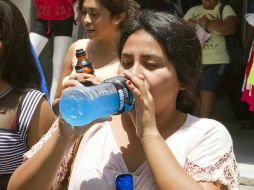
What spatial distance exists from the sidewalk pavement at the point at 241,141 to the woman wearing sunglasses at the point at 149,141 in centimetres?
269

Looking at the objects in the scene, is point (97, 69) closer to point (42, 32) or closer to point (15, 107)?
point (15, 107)

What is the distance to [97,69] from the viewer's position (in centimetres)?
302

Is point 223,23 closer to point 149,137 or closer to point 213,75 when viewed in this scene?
point 213,75

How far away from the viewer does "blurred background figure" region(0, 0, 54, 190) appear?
7.07 feet

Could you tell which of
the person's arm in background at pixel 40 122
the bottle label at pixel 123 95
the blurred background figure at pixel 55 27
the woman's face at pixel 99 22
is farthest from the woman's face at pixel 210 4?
the bottle label at pixel 123 95

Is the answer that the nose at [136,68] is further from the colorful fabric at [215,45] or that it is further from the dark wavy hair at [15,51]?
the colorful fabric at [215,45]

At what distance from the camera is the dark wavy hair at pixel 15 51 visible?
225cm

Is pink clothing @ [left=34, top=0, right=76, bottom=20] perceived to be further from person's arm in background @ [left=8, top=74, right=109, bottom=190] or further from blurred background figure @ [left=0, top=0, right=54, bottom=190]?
person's arm in background @ [left=8, top=74, right=109, bottom=190]

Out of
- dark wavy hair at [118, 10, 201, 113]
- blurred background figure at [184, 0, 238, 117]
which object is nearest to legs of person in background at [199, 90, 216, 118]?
blurred background figure at [184, 0, 238, 117]

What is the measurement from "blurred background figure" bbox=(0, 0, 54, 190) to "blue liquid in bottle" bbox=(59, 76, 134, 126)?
0.71m

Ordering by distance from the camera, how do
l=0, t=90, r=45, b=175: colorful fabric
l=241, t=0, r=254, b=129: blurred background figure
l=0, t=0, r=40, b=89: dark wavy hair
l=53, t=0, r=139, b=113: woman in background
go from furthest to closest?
l=241, t=0, r=254, b=129: blurred background figure
l=53, t=0, r=139, b=113: woman in background
l=0, t=0, r=40, b=89: dark wavy hair
l=0, t=90, r=45, b=175: colorful fabric

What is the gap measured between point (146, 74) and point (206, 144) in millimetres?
293

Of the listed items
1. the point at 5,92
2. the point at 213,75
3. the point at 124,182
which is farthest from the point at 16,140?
the point at 213,75

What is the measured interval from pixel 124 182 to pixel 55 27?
3940 mm
